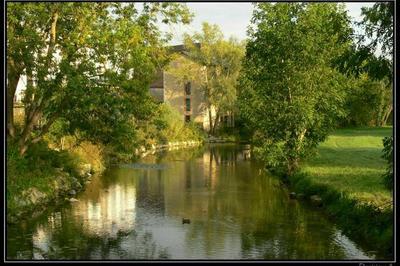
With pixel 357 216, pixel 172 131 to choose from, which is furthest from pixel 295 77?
pixel 172 131

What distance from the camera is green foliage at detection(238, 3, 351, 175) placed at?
29656 millimetres

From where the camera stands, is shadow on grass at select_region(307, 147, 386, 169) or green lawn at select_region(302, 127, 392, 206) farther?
shadow on grass at select_region(307, 147, 386, 169)

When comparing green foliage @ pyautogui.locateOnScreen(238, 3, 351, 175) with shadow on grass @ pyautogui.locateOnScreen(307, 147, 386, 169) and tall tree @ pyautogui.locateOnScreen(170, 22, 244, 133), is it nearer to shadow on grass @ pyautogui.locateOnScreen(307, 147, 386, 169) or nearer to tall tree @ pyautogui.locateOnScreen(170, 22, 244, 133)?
shadow on grass @ pyautogui.locateOnScreen(307, 147, 386, 169)

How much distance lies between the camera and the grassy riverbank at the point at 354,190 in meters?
17.7

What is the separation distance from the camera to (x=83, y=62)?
23031 millimetres

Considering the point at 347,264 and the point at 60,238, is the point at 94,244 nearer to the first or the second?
the point at 60,238

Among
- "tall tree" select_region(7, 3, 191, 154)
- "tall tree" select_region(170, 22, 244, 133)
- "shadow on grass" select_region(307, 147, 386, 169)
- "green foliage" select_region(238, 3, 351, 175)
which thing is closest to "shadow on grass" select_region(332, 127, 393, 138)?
"tall tree" select_region(170, 22, 244, 133)

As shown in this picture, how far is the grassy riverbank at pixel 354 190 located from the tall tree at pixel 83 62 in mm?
9885

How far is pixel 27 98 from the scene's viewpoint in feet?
83.1

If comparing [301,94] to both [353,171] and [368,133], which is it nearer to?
[353,171]

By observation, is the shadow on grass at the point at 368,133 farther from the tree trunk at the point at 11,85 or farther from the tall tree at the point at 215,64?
the tree trunk at the point at 11,85

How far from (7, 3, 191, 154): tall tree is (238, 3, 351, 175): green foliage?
22.8 ft

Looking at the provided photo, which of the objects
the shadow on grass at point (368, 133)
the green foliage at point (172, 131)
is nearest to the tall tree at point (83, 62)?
the green foliage at point (172, 131)

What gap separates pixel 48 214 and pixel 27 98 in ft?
19.9
